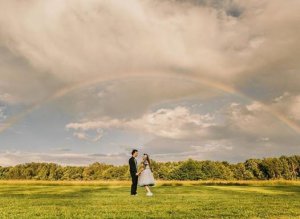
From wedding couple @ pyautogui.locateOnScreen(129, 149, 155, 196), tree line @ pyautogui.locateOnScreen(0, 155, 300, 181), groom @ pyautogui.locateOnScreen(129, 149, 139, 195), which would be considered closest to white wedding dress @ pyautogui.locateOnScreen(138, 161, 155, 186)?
wedding couple @ pyautogui.locateOnScreen(129, 149, 155, 196)

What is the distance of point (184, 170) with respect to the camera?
365 feet

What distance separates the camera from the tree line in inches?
4444

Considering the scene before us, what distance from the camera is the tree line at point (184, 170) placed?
11288 cm

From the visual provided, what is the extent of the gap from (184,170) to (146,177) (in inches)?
3312

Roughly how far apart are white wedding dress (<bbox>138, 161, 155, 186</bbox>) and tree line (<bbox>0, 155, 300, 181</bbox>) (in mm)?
82381

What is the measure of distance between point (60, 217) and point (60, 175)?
421 ft

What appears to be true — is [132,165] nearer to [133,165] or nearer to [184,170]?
[133,165]

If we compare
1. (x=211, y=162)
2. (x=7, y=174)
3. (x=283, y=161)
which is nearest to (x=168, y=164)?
(x=211, y=162)

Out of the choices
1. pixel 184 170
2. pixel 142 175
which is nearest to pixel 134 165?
pixel 142 175

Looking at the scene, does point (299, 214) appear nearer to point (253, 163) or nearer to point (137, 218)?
point (137, 218)

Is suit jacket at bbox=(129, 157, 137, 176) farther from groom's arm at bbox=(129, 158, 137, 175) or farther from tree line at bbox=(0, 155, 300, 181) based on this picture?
tree line at bbox=(0, 155, 300, 181)

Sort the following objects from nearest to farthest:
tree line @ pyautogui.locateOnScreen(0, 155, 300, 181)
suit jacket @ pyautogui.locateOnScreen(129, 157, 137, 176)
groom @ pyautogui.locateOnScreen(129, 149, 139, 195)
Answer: groom @ pyautogui.locateOnScreen(129, 149, 139, 195) → suit jacket @ pyautogui.locateOnScreen(129, 157, 137, 176) → tree line @ pyautogui.locateOnScreen(0, 155, 300, 181)

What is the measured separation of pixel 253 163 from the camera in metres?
129

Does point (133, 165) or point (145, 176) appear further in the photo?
point (145, 176)
